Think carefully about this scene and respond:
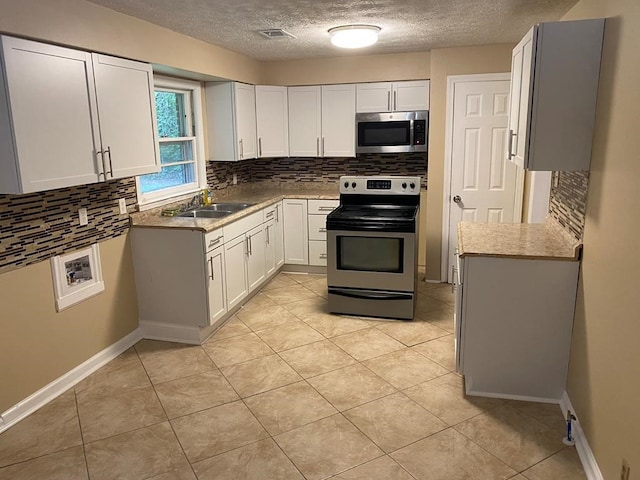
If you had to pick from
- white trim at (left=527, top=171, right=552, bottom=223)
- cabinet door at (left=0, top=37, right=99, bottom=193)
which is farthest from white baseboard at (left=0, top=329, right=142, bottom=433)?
white trim at (left=527, top=171, right=552, bottom=223)

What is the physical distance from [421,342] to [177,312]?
72.7 inches

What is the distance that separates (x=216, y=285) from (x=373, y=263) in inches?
50.7

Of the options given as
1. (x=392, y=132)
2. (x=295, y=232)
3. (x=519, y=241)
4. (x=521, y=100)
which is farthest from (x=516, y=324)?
(x=295, y=232)

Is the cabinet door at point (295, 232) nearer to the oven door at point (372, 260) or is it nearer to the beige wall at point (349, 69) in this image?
the oven door at point (372, 260)

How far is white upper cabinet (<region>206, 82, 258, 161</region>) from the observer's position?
14.9ft

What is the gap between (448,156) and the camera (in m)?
4.56

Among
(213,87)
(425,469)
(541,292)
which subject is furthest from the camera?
(213,87)

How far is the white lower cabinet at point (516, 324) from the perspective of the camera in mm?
2607

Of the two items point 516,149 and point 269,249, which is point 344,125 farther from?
point 516,149

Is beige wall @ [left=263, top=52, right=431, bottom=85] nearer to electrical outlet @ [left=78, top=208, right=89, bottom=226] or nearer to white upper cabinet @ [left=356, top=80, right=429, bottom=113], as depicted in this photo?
white upper cabinet @ [left=356, top=80, right=429, bottom=113]

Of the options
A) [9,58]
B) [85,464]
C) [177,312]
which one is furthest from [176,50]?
[85,464]

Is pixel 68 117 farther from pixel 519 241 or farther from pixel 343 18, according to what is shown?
pixel 519 241

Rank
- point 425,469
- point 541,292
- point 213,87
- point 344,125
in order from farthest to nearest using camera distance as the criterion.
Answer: point 344,125
point 213,87
point 541,292
point 425,469

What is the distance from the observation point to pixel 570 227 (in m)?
2.76
